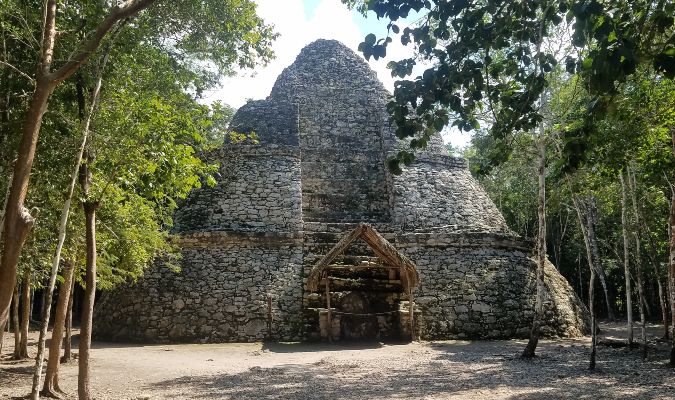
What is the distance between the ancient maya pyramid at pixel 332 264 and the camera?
40.3 feet

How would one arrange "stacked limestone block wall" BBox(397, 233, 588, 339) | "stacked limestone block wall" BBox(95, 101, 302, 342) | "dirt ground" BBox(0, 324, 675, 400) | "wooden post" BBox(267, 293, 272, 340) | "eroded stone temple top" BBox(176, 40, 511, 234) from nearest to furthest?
"dirt ground" BBox(0, 324, 675, 400) → "wooden post" BBox(267, 293, 272, 340) → "stacked limestone block wall" BBox(95, 101, 302, 342) → "stacked limestone block wall" BBox(397, 233, 588, 339) → "eroded stone temple top" BBox(176, 40, 511, 234)

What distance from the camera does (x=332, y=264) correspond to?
40.8 ft

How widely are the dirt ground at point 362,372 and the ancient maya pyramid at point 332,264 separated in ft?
2.65

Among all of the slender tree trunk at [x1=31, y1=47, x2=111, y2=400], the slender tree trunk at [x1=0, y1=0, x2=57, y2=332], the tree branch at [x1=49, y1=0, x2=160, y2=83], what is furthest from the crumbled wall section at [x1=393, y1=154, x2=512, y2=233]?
the slender tree trunk at [x1=0, y1=0, x2=57, y2=332]

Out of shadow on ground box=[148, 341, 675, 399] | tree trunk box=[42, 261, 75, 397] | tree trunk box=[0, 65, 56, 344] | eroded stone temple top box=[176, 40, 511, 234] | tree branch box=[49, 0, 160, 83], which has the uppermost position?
eroded stone temple top box=[176, 40, 511, 234]

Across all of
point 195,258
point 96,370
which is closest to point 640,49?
point 96,370

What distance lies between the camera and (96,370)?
8570 mm

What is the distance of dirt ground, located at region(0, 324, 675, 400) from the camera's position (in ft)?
21.9

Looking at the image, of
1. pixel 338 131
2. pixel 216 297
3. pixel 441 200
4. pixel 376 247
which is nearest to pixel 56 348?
pixel 216 297

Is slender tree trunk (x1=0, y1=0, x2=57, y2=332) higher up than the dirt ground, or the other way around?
slender tree trunk (x1=0, y1=0, x2=57, y2=332)

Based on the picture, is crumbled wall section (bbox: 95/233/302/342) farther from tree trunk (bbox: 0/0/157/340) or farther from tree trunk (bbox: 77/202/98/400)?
tree trunk (bbox: 0/0/157/340)

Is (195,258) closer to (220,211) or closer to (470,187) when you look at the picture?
(220,211)

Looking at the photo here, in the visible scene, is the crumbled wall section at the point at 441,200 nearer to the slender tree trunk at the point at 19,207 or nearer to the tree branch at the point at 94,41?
the tree branch at the point at 94,41

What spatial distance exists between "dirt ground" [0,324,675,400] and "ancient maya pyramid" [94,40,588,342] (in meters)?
0.81
